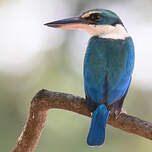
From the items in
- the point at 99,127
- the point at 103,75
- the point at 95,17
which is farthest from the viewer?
the point at 95,17

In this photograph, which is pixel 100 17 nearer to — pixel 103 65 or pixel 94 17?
pixel 94 17

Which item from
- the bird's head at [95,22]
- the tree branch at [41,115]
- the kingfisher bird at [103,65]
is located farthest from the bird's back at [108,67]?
the tree branch at [41,115]

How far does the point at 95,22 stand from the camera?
583cm

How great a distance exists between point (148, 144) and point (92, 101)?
4.94m

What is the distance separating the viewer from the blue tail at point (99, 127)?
508 cm

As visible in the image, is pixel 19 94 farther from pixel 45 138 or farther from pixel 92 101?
pixel 92 101

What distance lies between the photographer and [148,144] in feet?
32.4

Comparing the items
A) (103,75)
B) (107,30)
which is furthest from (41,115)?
(107,30)

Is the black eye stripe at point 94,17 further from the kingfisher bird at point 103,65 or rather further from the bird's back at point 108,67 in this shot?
the bird's back at point 108,67

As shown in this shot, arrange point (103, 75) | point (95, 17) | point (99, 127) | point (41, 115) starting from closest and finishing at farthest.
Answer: point (41, 115) → point (99, 127) → point (103, 75) → point (95, 17)

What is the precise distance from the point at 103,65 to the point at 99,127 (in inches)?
23.4

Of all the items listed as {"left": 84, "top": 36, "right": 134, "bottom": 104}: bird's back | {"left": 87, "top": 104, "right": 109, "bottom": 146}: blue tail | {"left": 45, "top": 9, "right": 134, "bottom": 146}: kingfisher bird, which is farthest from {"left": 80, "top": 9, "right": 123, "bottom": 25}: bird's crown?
{"left": 87, "top": 104, "right": 109, "bottom": 146}: blue tail

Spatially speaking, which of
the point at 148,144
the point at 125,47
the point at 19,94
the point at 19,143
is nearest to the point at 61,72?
the point at 19,94

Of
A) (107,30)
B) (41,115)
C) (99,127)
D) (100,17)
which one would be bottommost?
(99,127)
